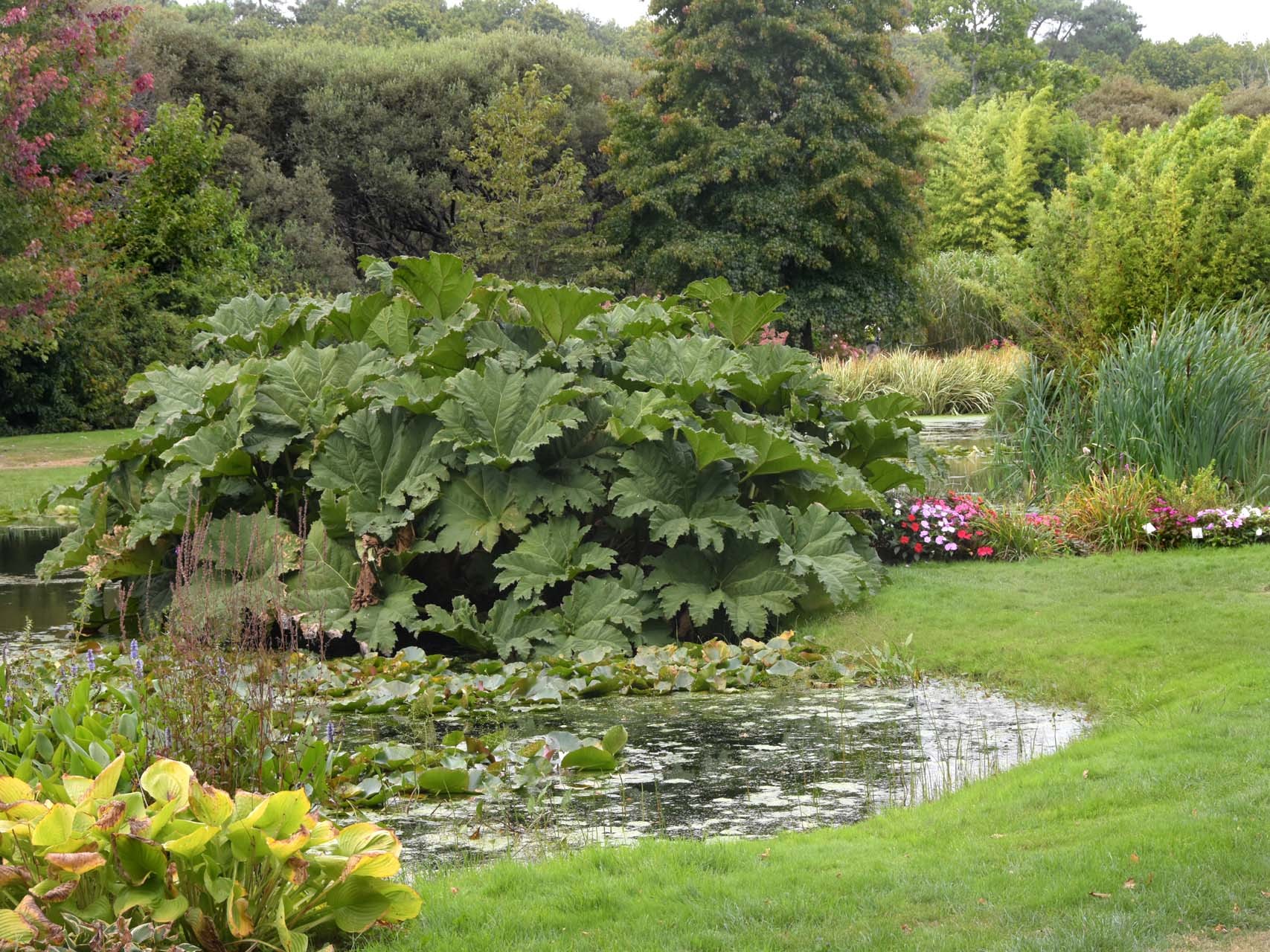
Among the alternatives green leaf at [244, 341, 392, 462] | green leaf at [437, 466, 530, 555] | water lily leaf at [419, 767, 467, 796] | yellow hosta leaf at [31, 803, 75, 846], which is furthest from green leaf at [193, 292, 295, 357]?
yellow hosta leaf at [31, 803, 75, 846]

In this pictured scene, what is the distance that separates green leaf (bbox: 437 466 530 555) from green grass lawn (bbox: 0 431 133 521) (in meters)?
7.18

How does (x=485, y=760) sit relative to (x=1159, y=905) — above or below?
below

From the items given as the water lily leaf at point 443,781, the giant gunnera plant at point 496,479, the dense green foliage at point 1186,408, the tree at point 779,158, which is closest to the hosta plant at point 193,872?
the water lily leaf at point 443,781

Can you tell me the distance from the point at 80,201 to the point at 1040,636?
16.6m

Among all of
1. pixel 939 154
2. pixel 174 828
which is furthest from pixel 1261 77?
pixel 174 828

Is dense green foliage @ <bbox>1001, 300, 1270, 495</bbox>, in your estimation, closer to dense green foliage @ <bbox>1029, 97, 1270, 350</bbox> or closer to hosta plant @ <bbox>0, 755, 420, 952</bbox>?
dense green foliage @ <bbox>1029, 97, 1270, 350</bbox>

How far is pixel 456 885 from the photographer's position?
3.75 meters

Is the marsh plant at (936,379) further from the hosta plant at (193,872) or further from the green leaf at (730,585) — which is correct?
the hosta plant at (193,872)

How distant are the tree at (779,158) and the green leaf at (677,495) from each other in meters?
20.0

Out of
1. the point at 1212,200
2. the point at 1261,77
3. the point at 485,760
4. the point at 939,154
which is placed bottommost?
the point at 485,760

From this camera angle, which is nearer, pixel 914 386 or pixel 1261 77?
pixel 914 386

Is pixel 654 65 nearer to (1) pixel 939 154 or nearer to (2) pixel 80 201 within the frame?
(2) pixel 80 201

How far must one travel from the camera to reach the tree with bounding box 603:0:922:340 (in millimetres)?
27891

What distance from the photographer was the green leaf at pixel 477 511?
759cm
